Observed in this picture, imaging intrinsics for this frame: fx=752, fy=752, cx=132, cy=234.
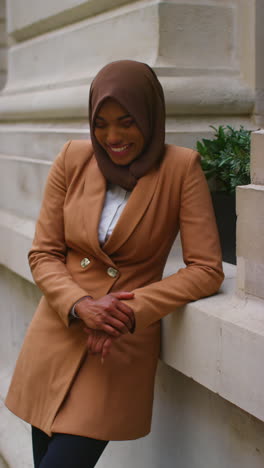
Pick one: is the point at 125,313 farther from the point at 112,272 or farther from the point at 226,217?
the point at 226,217

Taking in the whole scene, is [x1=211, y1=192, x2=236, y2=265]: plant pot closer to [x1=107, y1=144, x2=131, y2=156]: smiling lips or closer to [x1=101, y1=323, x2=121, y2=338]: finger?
[x1=107, y1=144, x2=131, y2=156]: smiling lips

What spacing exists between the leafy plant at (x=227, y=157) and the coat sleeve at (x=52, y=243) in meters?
0.72

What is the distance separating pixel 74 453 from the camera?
2779 mm

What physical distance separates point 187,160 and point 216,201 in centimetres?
88

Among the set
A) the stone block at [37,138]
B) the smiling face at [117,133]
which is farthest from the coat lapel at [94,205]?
the stone block at [37,138]

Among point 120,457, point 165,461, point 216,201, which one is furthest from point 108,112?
point 120,457

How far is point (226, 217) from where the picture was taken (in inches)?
147

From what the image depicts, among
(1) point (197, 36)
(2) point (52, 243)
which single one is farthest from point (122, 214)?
(1) point (197, 36)

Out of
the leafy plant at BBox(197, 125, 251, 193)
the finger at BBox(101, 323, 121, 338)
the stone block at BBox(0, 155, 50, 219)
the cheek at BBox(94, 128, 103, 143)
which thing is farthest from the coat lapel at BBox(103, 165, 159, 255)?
the stone block at BBox(0, 155, 50, 219)

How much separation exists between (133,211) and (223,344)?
601mm

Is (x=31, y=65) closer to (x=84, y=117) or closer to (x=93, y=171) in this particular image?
(x=84, y=117)

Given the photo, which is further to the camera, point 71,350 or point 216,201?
point 216,201

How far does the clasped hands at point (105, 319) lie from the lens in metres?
2.68

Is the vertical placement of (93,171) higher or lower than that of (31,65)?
lower
